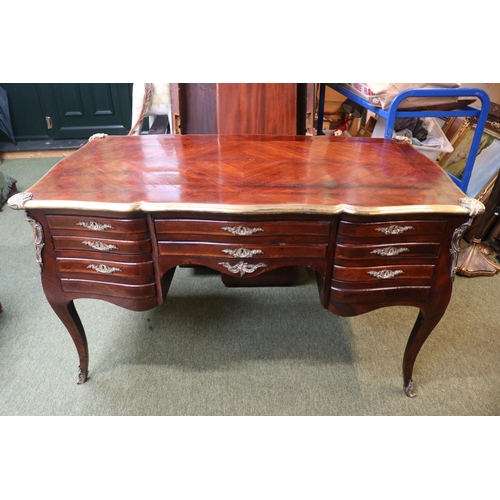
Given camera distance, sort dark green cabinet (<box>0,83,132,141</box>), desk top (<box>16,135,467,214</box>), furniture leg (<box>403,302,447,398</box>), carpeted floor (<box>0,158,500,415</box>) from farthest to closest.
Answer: dark green cabinet (<box>0,83,132,141</box>)
carpeted floor (<box>0,158,500,415</box>)
furniture leg (<box>403,302,447,398</box>)
desk top (<box>16,135,467,214</box>)

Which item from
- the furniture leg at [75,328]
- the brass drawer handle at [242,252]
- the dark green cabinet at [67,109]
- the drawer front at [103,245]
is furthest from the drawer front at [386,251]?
the dark green cabinet at [67,109]

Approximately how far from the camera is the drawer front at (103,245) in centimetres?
112

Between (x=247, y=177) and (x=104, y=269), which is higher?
(x=247, y=177)

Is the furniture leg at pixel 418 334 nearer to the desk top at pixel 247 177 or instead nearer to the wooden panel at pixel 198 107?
the desk top at pixel 247 177

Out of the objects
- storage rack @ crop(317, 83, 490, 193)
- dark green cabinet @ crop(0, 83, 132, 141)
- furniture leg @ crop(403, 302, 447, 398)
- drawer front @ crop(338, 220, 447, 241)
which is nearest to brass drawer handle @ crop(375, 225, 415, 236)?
drawer front @ crop(338, 220, 447, 241)

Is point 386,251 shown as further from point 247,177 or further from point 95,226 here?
point 95,226

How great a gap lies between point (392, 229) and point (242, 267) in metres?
0.44

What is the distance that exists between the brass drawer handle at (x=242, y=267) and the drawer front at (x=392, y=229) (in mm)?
261

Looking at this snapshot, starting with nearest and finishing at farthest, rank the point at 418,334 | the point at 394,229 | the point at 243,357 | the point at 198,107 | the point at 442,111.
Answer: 1. the point at 394,229
2. the point at 418,334
3. the point at 243,357
4. the point at 442,111
5. the point at 198,107

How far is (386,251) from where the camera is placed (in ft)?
3.71

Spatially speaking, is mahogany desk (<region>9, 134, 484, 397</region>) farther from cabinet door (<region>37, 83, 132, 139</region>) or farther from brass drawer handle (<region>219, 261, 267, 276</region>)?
cabinet door (<region>37, 83, 132, 139</region>)

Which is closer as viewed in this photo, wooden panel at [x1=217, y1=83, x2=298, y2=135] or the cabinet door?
wooden panel at [x1=217, y1=83, x2=298, y2=135]

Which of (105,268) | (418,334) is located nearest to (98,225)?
(105,268)

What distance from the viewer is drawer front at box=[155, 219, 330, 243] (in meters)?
1.09
